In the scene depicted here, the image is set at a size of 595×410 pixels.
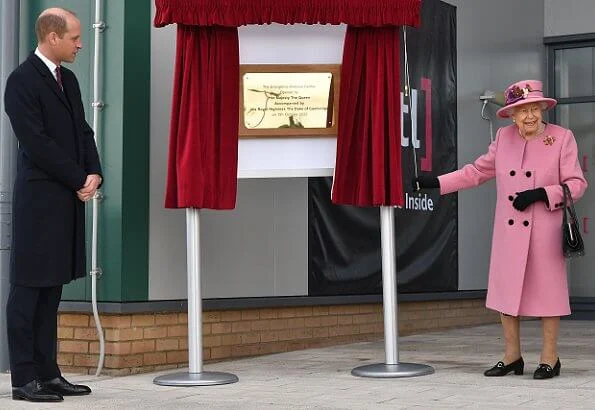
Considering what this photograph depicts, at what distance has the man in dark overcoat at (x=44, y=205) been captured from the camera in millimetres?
6020

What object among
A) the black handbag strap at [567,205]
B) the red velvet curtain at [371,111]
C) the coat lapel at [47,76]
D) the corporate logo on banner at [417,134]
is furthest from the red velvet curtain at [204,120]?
the corporate logo on banner at [417,134]

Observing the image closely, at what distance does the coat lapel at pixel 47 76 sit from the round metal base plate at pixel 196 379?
1.72m

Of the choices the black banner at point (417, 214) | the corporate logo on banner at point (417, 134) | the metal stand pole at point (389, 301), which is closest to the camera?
the metal stand pole at point (389, 301)

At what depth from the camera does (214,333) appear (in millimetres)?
8008

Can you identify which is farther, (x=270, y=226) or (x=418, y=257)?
(x=418, y=257)

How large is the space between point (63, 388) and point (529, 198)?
278cm

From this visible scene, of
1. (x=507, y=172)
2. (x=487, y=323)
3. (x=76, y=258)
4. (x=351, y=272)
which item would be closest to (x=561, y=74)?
(x=487, y=323)

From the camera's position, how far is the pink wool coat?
267 inches

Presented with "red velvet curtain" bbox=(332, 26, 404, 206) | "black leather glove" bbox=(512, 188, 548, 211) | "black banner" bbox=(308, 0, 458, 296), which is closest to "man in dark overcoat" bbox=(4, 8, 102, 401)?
"red velvet curtain" bbox=(332, 26, 404, 206)

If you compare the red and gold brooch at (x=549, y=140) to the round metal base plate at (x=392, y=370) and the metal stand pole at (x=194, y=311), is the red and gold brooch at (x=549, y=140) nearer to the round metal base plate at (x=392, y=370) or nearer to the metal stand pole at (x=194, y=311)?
the round metal base plate at (x=392, y=370)

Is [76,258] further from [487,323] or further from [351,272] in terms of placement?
[487,323]

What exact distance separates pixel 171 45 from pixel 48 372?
2504mm

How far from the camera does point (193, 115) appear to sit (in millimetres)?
6824

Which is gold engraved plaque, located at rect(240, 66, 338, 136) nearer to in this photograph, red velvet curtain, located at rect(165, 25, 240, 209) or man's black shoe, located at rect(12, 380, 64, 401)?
red velvet curtain, located at rect(165, 25, 240, 209)
